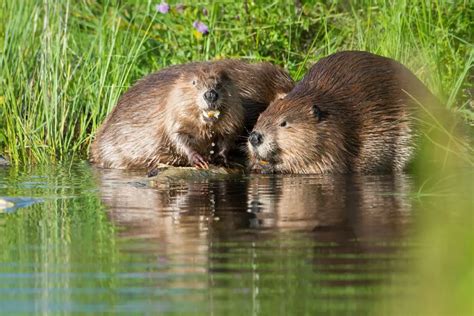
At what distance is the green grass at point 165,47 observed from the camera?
26.1 ft

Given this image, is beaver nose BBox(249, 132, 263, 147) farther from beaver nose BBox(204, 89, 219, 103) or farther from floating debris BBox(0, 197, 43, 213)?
floating debris BBox(0, 197, 43, 213)

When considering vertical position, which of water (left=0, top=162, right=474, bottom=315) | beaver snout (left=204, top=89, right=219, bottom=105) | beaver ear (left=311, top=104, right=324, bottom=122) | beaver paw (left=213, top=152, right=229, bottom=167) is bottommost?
beaver paw (left=213, top=152, right=229, bottom=167)

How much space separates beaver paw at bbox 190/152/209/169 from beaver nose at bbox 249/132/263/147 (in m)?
0.30

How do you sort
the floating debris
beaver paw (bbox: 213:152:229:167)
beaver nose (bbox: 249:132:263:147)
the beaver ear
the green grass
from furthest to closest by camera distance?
the green grass
beaver paw (bbox: 213:152:229:167)
the beaver ear
beaver nose (bbox: 249:132:263:147)
the floating debris

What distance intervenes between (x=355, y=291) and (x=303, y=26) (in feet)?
17.9

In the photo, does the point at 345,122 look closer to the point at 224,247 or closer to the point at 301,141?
the point at 301,141

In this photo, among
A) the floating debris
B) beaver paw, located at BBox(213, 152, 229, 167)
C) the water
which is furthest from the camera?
beaver paw, located at BBox(213, 152, 229, 167)

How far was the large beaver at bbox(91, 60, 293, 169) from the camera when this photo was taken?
23.9ft

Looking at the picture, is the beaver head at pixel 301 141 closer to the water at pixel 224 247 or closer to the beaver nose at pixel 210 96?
the beaver nose at pixel 210 96

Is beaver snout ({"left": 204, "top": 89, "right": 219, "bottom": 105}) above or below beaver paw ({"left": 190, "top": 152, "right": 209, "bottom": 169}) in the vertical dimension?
above

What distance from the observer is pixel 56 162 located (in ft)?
25.6

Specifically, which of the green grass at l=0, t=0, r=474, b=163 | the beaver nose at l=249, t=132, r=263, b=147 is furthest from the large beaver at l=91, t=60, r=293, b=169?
the green grass at l=0, t=0, r=474, b=163

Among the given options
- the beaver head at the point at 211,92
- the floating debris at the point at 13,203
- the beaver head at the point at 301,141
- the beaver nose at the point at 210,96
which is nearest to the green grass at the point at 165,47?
the beaver head at the point at 301,141

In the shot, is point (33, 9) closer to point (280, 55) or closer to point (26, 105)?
point (26, 105)
